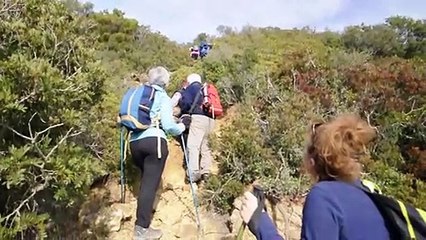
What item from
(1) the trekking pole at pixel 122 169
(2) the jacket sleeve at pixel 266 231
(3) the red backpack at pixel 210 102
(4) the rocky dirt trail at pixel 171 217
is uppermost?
(3) the red backpack at pixel 210 102

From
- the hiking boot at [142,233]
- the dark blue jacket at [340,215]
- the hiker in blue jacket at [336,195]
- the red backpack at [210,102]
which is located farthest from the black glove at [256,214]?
the red backpack at [210,102]

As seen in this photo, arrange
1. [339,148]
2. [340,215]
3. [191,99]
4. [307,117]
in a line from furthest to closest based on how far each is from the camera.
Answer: [307,117], [191,99], [339,148], [340,215]

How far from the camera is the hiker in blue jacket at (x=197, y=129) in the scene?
8102 mm

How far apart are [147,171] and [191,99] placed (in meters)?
2.16

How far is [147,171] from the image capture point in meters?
6.37

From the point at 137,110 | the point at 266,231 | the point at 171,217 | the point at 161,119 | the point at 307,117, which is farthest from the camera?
the point at 307,117

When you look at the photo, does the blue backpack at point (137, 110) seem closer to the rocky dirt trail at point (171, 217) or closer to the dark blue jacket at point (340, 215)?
the rocky dirt trail at point (171, 217)

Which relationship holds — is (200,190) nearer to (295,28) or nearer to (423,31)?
(423,31)

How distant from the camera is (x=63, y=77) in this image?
5273 millimetres

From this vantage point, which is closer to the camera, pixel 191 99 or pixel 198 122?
pixel 198 122

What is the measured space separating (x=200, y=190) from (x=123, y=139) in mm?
1400

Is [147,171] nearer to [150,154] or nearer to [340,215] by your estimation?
[150,154]

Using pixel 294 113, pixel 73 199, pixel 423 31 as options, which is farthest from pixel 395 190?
pixel 423 31

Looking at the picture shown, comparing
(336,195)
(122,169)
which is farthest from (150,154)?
(336,195)
